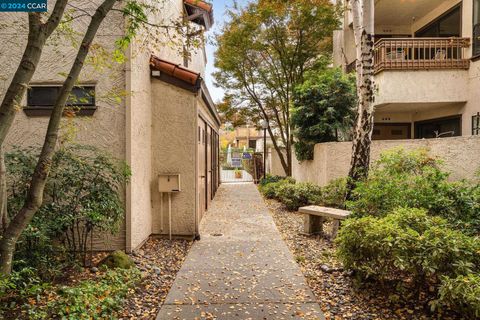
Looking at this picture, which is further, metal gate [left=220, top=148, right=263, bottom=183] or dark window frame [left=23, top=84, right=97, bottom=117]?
metal gate [left=220, top=148, right=263, bottom=183]

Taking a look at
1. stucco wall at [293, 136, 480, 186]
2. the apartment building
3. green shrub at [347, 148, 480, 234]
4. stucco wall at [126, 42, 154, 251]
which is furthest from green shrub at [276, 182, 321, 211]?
stucco wall at [126, 42, 154, 251]

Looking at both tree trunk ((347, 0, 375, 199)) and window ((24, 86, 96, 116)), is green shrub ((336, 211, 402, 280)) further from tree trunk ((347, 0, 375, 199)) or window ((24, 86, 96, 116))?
window ((24, 86, 96, 116))

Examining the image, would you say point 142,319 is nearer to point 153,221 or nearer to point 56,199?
point 56,199

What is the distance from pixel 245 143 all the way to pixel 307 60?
33012 mm

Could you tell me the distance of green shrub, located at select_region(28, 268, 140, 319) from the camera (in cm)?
321

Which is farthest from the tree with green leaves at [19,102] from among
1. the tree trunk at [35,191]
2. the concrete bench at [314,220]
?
the concrete bench at [314,220]

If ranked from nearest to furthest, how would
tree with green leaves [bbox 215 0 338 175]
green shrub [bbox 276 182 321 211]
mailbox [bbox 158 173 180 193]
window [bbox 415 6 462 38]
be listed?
1. mailbox [bbox 158 173 180 193]
2. green shrub [bbox 276 182 321 211]
3. window [bbox 415 6 462 38]
4. tree with green leaves [bbox 215 0 338 175]

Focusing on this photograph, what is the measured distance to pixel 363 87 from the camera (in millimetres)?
Result: 6871

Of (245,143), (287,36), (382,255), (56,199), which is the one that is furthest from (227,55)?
(245,143)

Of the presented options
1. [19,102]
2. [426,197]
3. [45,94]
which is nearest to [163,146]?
[45,94]

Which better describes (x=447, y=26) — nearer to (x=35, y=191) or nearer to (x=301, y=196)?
(x=301, y=196)

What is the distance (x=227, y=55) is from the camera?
15.5m

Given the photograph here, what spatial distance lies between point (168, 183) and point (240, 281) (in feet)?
9.14

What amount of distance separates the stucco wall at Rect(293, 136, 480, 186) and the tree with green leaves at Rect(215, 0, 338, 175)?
4.47m
